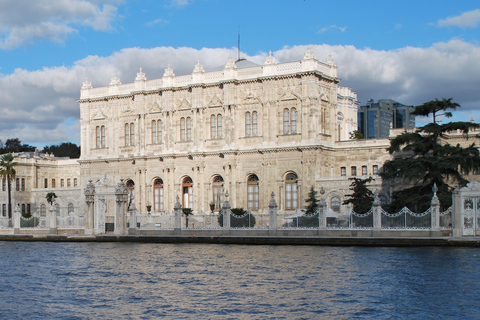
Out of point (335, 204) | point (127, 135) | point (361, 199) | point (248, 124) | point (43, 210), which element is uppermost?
point (248, 124)

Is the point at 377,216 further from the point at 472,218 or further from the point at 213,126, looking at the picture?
the point at 213,126

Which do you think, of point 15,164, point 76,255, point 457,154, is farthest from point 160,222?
point 15,164

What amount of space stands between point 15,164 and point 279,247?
113ft

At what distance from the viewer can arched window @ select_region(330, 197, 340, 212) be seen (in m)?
41.3

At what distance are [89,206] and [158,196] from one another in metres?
13.3

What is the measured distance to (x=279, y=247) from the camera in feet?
97.7

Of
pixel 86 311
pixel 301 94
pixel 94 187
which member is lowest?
pixel 86 311

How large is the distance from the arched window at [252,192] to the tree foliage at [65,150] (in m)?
44.6

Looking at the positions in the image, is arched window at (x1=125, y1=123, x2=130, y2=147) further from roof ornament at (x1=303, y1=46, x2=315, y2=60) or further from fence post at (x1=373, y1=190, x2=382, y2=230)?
fence post at (x1=373, y1=190, x2=382, y2=230)

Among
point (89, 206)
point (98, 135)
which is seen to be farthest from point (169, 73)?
point (89, 206)

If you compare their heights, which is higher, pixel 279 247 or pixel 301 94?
pixel 301 94

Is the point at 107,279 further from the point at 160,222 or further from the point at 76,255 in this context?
the point at 160,222

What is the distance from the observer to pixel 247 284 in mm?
19656

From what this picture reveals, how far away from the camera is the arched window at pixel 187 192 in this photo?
159 ft
